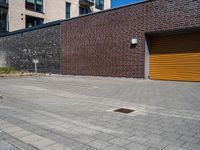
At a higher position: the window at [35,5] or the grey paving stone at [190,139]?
the window at [35,5]

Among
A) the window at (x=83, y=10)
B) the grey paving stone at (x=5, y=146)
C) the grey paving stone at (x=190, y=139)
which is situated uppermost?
the window at (x=83, y=10)

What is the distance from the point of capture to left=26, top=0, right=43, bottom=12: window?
3053 cm

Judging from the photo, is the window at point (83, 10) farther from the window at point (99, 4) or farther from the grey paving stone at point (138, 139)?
the grey paving stone at point (138, 139)

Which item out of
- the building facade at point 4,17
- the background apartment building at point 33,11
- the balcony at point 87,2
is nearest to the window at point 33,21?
the background apartment building at point 33,11

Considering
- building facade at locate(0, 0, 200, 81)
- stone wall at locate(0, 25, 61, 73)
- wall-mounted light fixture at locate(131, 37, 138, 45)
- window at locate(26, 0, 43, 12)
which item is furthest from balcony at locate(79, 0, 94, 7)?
wall-mounted light fixture at locate(131, 37, 138, 45)

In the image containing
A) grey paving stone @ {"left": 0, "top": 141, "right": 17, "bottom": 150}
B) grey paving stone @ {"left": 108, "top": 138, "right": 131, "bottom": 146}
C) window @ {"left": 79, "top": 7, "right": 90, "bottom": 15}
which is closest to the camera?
grey paving stone @ {"left": 0, "top": 141, "right": 17, "bottom": 150}

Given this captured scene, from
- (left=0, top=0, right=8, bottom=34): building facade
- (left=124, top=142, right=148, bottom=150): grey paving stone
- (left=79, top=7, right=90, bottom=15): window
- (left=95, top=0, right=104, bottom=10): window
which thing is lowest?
(left=124, top=142, right=148, bottom=150): grey paving stone

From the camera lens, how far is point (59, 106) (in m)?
6.54

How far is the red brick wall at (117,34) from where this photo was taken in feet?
41.6

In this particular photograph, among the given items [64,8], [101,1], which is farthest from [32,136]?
[101,1]

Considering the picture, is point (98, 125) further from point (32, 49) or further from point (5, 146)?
point (32, 49)

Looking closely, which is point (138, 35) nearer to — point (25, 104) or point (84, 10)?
point (25, 104)

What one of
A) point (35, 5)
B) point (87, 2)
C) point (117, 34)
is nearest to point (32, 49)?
point (35, 5)

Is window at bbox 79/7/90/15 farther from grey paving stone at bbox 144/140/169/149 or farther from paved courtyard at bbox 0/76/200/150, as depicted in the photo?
grey paving stone at bbox 144/140/169/149
